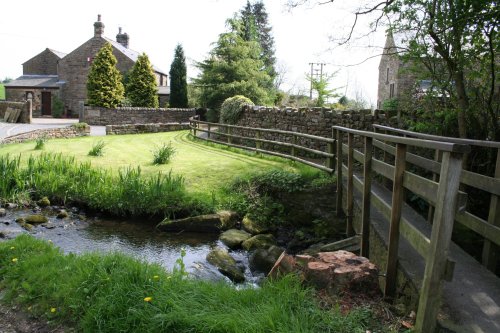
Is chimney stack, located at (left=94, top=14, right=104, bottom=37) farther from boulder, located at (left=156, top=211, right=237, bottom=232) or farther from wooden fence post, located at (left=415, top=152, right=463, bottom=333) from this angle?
wooden fence post, located at (left=415, top=152, right=463, bottom=333)

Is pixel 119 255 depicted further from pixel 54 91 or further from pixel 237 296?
pixel 54 91

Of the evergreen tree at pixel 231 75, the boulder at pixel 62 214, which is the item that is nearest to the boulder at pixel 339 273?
the boulder at pixel 62 214

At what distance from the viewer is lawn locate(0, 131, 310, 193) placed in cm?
1059

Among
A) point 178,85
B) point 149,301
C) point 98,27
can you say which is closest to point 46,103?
point 98,27

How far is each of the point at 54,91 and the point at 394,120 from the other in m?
34.8

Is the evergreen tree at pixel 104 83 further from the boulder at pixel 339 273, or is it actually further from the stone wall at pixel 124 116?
the boulder at pixel 339 273

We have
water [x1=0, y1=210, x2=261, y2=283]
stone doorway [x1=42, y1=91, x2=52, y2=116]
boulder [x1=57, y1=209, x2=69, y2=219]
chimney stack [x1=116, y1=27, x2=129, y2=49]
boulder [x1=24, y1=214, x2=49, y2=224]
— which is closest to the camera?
water [x1=0, y1=210, x2=261, y2=283]

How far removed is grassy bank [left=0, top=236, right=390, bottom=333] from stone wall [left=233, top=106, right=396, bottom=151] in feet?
28.6

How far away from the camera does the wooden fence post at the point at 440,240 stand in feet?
8.84

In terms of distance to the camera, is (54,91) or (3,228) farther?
(54,91)

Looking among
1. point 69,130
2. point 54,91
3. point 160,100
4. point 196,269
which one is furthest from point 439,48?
point 54,91

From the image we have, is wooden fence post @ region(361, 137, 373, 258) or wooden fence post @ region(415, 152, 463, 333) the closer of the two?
wooden fence post @ region(415, 152, 463, 333)

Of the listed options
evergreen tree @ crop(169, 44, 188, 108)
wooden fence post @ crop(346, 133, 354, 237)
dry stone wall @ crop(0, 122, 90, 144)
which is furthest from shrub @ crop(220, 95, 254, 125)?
evergreen tree @ crop(169, 44, 188, 108)

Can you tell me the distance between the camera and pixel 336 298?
362 cm
